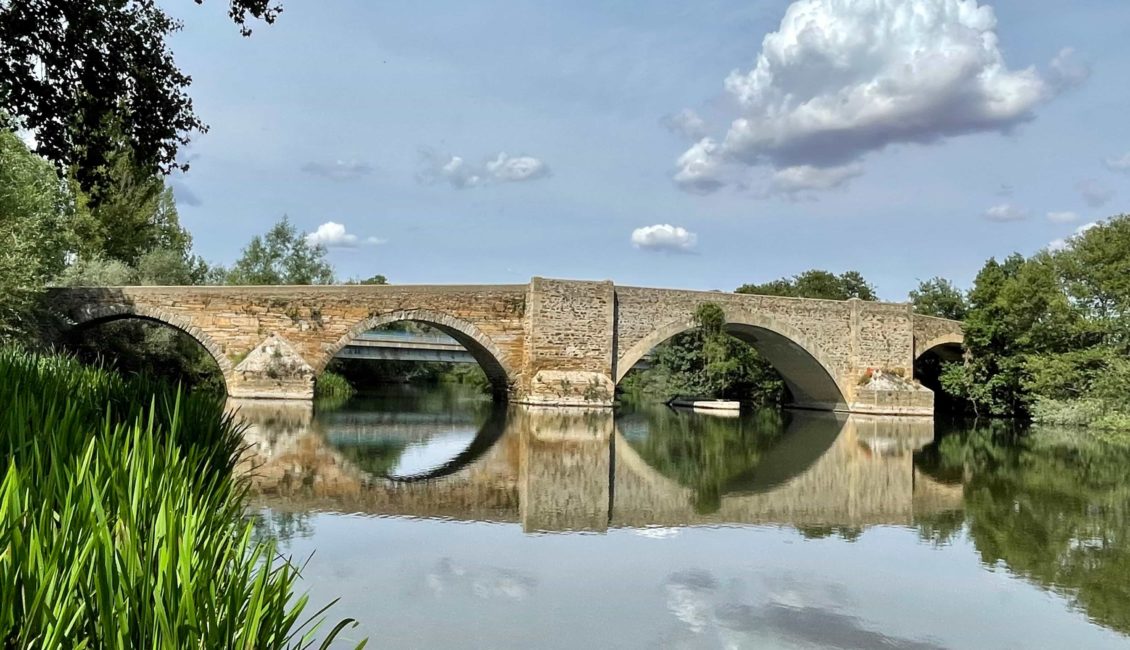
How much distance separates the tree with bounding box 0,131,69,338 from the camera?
1622 cm

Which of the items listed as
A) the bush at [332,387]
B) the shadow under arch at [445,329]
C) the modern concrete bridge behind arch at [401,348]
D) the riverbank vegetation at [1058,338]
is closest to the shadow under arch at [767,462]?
the shadow under arch at [445,329]

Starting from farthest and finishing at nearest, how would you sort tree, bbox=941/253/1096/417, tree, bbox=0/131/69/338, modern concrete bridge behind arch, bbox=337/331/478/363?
modern concrete bridge behind arch, bbox=337/331/478/363
tree, bbox=941/253/1096/417
tree, bbox=0/131/69/338

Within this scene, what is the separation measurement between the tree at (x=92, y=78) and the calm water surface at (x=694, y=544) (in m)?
3.84

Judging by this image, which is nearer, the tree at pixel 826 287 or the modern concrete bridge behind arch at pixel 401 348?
the modern concrete bridge behind arch at pixel 401 348

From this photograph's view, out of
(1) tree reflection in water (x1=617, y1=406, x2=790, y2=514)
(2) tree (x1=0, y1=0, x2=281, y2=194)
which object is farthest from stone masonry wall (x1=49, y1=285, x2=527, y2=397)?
(2) tree (x1=0, y1=0, x2=281, y2=194)

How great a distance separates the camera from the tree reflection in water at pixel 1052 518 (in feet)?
20.0

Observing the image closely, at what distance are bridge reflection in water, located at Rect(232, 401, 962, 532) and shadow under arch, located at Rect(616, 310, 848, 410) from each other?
5288 millimetres

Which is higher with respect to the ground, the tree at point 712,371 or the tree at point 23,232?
the tree at point 23,232

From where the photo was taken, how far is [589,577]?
226 inches

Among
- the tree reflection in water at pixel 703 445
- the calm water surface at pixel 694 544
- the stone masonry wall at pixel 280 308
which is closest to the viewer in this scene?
the calm water surface at pixel 694 544

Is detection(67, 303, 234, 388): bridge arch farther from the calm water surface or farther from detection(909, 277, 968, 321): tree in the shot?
detection(909, 277, 968, 321): tree

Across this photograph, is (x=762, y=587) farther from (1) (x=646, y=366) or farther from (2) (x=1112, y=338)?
(1) (x=646, y=366)

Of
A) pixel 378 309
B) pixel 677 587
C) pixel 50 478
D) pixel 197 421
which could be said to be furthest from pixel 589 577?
pixel 378 309

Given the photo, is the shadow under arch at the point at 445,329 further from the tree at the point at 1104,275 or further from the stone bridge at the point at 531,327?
the tree at the point at 1104,275
